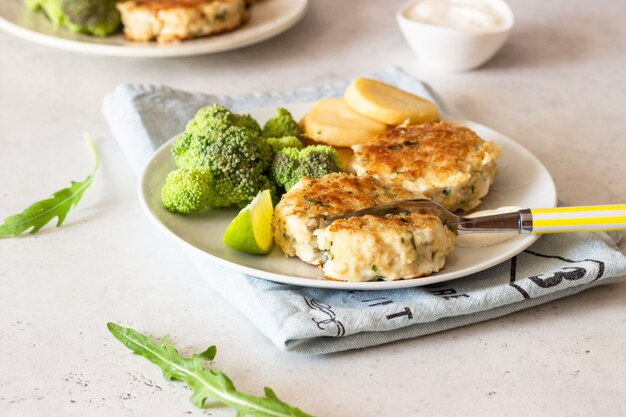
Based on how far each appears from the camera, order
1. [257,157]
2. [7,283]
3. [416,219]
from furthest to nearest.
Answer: [257,157] → [7,283] → [416,219]

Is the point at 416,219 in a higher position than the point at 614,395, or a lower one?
higher

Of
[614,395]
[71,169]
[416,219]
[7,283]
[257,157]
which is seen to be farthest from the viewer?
[71,169]

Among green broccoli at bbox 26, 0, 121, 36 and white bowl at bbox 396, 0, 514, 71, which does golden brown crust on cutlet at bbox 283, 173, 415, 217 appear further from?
green broccoli at bbox 26, 0, 121, 36

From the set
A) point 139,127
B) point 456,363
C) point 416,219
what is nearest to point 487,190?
point 416,219

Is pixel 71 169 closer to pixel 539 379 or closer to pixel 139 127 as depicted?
pixel 139 127

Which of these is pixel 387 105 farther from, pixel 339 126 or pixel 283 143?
pixel 283 143

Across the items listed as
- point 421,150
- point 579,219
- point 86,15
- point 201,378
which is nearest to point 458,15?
point 421,150

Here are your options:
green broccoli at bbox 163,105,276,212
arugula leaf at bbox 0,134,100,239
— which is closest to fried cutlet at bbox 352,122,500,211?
green broccoli at bbox 163,105,276,212

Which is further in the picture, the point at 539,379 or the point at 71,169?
the point at 71,169
